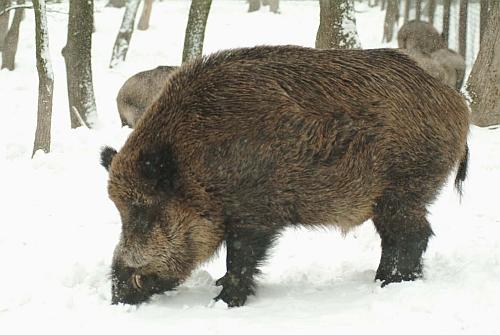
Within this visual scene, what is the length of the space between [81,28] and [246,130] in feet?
25.4

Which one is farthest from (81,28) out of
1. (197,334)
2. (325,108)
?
(197,334)

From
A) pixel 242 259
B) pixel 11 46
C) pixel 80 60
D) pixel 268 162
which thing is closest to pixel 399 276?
pixel 242 259

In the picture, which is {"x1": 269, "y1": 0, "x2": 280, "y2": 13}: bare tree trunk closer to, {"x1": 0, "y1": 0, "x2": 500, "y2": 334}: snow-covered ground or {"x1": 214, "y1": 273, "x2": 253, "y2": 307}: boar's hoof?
{"x1": 0, "y1": 0, "x2": 500, "y2": 334}: snow-covered ground

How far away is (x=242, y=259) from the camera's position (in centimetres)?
470

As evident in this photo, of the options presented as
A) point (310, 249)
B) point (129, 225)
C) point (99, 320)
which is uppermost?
point (129, 225)

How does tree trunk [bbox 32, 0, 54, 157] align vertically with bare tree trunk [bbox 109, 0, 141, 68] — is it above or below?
above

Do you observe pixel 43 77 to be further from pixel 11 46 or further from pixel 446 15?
pixel 446 15

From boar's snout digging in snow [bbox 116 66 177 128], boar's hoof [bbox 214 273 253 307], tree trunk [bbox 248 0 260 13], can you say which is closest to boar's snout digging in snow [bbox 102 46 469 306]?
boar's hoof [bbox 214 273 253 307]

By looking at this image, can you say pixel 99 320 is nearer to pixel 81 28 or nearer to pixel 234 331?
pixel 234 331

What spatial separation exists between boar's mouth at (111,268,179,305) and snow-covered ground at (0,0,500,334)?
97 millimetres

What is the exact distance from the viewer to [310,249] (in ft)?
19.6

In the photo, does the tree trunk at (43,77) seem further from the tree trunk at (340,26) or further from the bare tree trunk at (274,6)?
the bare tree trunk at (274,6)

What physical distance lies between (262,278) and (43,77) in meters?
6.54

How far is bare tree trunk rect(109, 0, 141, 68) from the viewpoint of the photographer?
894 inches
